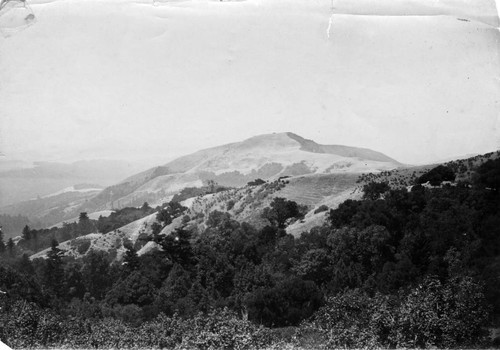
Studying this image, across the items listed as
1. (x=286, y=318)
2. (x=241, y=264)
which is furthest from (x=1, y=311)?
(x=286, y=318)

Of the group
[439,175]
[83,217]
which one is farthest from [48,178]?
[439,175]

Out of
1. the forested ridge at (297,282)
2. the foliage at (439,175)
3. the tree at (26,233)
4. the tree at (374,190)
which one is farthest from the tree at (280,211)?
the tree at (26,233)

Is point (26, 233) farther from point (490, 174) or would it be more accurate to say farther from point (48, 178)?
point (490, 174)

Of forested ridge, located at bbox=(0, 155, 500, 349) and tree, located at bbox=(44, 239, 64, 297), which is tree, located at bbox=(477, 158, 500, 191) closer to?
forested ridge, located at bbox=(0, 155, 500, 349)

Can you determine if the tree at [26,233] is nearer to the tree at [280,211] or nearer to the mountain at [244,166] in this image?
the mountain at [244,166]

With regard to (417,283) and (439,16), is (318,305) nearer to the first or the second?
(417,283)

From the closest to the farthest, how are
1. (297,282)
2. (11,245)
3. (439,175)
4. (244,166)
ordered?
(297,282)
(439,175)
(244,166)
(11,245)
